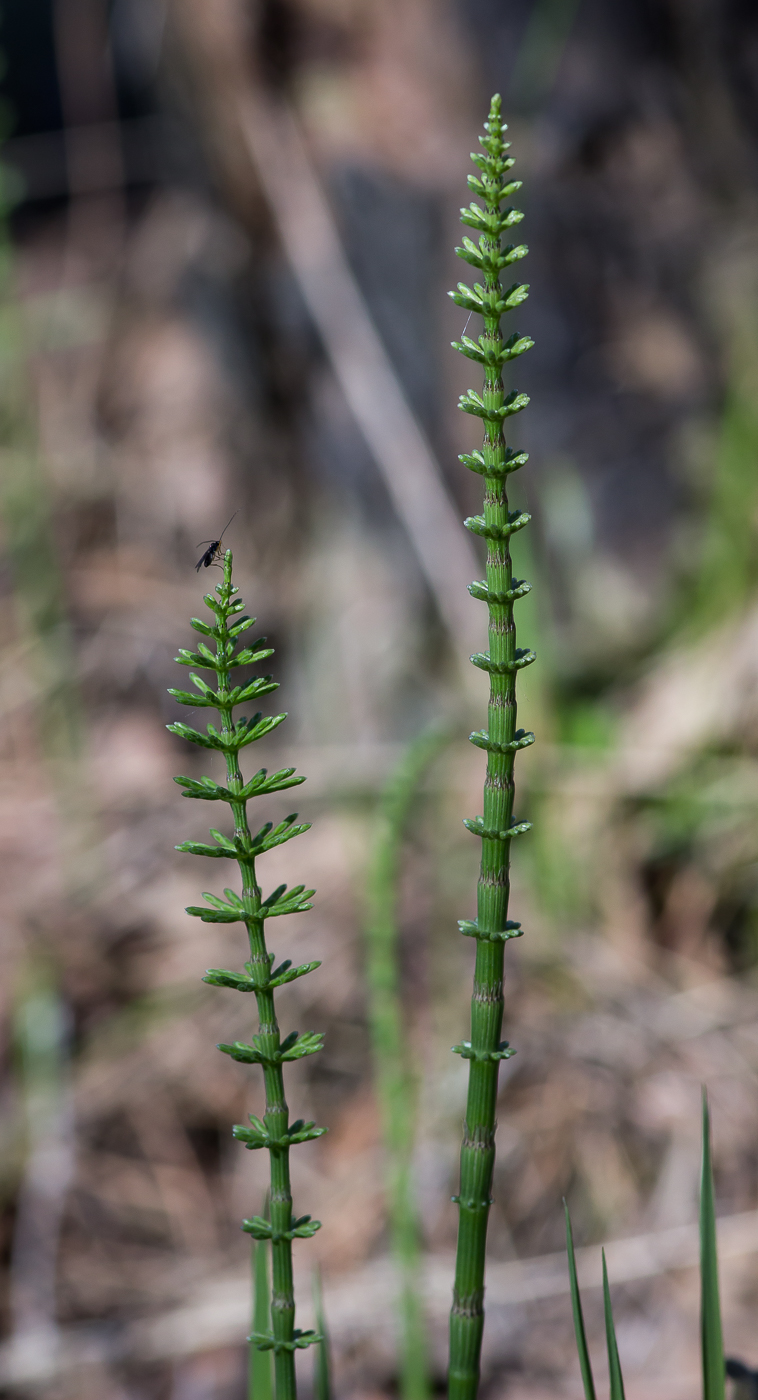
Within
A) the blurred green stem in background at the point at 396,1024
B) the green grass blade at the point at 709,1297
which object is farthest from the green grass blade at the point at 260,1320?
the blurred green stem in background at the point at 396,1024

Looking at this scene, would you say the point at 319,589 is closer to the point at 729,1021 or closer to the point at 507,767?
the point at 729,1021

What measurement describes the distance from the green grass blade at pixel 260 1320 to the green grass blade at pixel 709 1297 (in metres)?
0.17

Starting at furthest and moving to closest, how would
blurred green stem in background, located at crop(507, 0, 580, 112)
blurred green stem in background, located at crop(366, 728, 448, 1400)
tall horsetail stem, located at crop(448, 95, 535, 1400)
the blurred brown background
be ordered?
blurred green stem in background, located at crop(507, 0, 580, 112)
the blurred brown background
blurred green stem in background, located at crop(366, 728, 448, 1400)
tall horsetail stem, located at crop(448, 95, 535, 1400)

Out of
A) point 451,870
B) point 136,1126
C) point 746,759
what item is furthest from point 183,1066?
point 746,759

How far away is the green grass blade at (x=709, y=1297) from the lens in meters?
0.41

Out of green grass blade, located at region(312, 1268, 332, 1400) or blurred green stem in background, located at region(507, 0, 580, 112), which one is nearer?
green grass blade, located at region(312, 1268, 332, 1400)

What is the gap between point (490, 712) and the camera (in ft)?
1.23

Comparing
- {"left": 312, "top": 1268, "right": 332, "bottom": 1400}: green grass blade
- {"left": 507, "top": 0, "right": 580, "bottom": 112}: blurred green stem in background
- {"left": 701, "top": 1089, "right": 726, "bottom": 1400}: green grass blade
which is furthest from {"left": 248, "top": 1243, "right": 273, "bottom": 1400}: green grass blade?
{"left": 507, "top": 0, "right": 580, "bottom": 112}: blurred green stem in background

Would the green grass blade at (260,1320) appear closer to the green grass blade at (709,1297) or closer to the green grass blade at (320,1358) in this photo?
the green grass blade at (320,1358)

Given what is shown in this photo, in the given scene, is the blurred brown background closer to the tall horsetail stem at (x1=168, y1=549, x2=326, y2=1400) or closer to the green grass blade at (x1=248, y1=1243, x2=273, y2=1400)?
the green grass blade at (x1=248, y1=1243, x2=273, y2=1400)

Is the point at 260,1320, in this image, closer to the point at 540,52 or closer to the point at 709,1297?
the point at 709,1297

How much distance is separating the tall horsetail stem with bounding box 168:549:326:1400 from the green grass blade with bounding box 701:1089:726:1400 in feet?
0.49

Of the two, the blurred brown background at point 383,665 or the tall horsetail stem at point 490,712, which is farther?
the blurred brown background at point 383,665

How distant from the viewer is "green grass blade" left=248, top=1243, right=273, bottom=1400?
426mm
